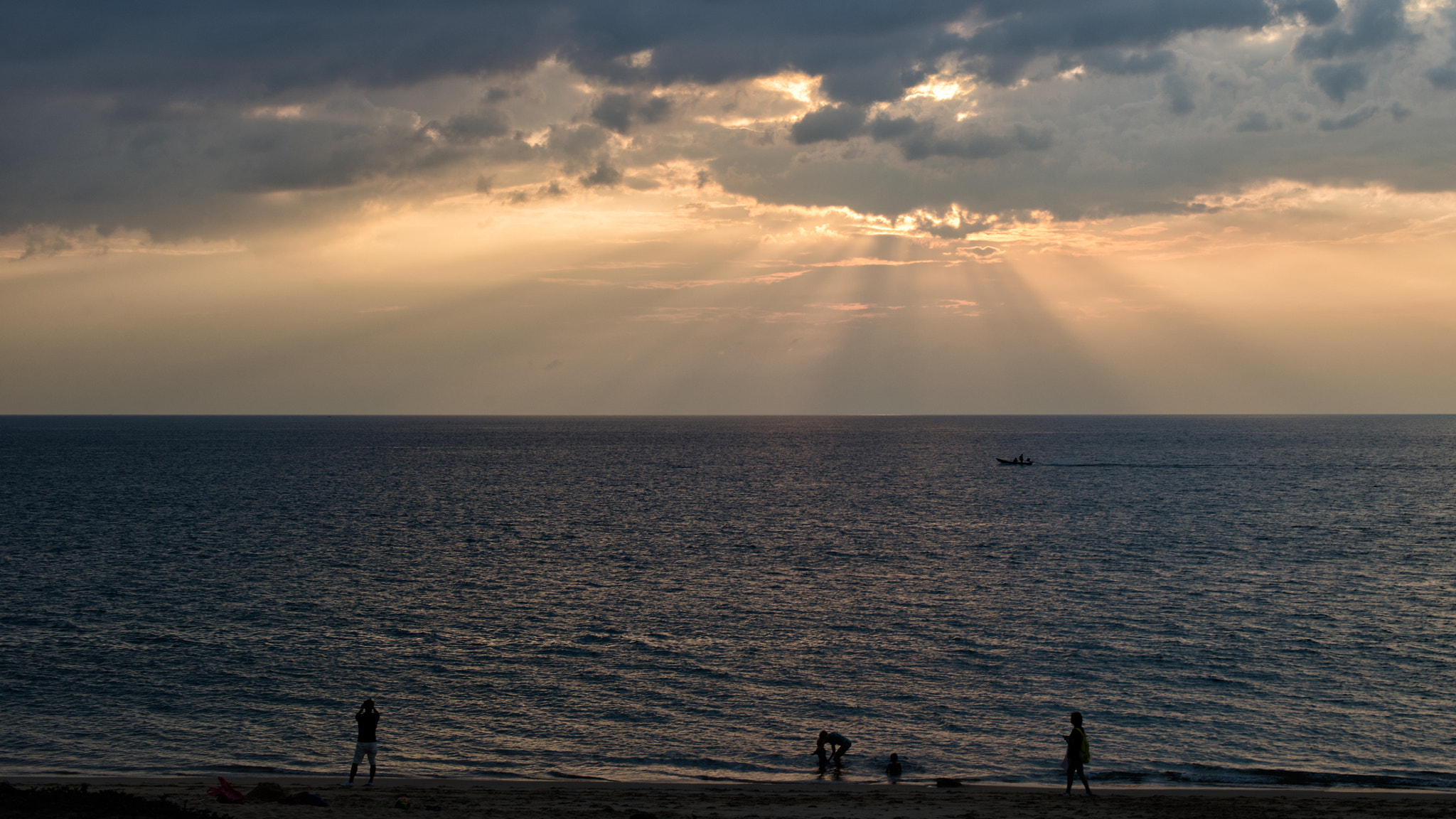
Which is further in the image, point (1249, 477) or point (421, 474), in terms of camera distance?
point (421, 474)

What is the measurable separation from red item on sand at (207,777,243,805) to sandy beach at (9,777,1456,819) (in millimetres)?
257

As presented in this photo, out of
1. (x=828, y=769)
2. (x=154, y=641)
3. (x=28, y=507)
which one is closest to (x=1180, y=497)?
(x=828, y=769)

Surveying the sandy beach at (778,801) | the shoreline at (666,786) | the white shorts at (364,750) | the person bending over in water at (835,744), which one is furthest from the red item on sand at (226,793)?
the person bending over in water at (835,744)

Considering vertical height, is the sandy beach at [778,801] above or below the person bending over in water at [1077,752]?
below

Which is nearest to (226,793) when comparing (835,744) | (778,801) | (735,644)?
(778,801)

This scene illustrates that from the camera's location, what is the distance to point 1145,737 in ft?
103

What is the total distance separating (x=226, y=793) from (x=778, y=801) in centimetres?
1344

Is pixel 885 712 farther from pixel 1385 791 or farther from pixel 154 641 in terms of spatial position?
pixel 154 641

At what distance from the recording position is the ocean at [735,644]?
30.2 meters

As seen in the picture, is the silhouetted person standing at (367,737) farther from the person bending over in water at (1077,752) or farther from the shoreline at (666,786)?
the person bending over in water at (1077,752)

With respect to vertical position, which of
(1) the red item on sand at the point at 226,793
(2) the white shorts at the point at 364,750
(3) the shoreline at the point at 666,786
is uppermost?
(2) the white shorts at the point at 364,750

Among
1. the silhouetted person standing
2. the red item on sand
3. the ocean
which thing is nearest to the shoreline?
the silhouetted person standing

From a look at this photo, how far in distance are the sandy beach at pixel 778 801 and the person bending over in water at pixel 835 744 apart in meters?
1.40

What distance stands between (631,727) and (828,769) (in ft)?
23.7
